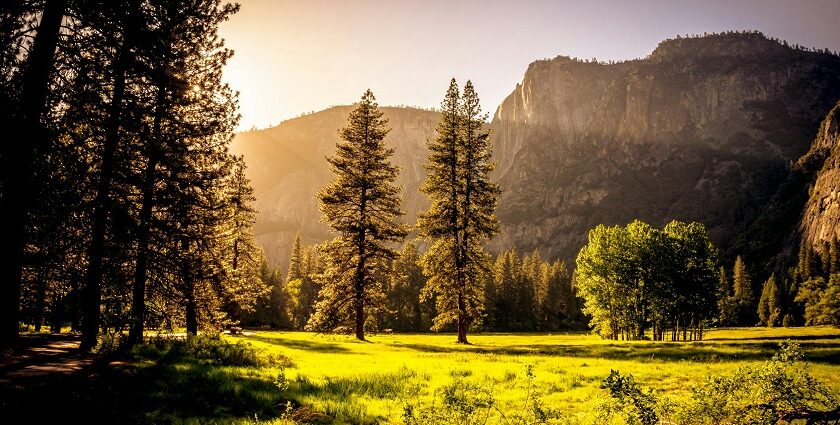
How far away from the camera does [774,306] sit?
92500 mm

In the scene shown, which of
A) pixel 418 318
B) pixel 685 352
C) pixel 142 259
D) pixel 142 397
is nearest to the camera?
pixel 142 397

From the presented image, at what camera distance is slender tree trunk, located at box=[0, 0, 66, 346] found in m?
9.22

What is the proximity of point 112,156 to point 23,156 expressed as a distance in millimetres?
5155

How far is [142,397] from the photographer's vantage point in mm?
8312

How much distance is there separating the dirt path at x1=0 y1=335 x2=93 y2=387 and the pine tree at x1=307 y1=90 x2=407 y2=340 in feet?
55.4

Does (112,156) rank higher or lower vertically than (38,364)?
higher

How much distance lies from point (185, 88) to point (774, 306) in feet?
384

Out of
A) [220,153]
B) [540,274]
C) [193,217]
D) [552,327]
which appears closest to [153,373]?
[193,217]

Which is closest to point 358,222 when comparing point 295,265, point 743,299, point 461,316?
point 461,316

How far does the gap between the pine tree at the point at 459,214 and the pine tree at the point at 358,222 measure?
9.75 ft

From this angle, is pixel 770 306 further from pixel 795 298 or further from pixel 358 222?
pixel 358 222

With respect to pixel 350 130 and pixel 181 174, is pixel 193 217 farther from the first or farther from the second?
pixel 350 130

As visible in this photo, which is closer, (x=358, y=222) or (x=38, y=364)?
(x=38, y=364)

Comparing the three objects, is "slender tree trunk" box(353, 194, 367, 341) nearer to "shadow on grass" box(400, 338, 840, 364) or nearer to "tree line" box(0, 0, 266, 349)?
"shadow on grass" box(400, 338, 840, 364)
